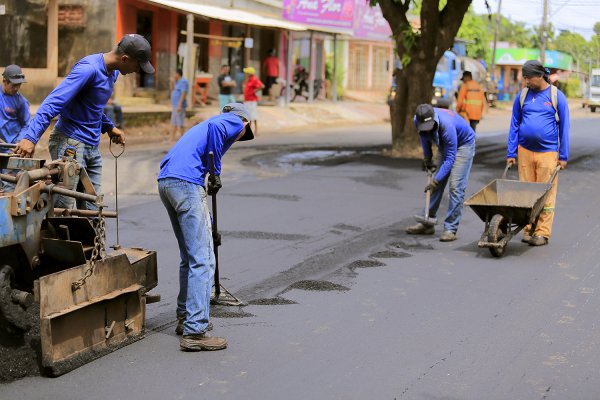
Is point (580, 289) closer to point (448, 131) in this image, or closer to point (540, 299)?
point (540, 299)

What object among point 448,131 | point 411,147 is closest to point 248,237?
point 448,131

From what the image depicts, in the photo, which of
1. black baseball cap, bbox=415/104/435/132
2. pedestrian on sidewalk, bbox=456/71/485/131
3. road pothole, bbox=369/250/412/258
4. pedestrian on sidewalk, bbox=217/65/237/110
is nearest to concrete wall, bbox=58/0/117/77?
pedestrian on sidewalk, bbox=217/65/237/110

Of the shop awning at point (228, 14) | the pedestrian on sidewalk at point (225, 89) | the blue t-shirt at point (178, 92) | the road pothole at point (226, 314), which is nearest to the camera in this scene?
the road pothole at point (226, 314)

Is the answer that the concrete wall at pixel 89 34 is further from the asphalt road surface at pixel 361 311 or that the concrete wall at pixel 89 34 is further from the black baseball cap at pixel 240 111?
the black baseball cap at pixel 240 111

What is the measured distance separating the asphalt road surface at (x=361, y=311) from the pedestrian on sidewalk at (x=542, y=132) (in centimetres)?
37

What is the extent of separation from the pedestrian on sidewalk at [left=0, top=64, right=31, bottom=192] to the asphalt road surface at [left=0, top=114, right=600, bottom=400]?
1.56m

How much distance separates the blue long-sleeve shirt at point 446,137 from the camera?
1044cm

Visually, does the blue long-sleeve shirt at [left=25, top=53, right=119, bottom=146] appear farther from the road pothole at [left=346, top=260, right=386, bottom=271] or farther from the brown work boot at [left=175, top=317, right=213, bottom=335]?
the road pothole at [left=346, top=260, right=386, bottom=271]

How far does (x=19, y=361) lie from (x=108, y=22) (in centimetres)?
2240

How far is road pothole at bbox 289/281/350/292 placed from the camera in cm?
817

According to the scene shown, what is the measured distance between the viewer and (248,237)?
10.5 m

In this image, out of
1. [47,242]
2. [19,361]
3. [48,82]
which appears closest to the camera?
[19,361]

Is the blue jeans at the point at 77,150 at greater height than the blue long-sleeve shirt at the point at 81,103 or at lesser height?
lesser

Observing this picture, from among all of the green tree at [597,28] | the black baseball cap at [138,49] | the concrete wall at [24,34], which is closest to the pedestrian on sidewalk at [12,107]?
the black baseball cap at [138,49]
